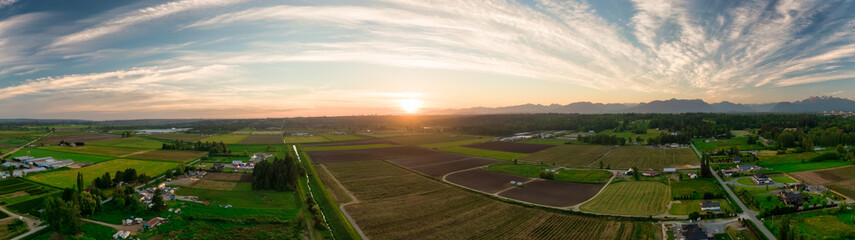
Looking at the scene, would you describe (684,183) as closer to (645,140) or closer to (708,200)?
(708,200)

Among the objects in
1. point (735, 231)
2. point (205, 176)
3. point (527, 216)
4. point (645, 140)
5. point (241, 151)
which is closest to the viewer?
point (735, 231)

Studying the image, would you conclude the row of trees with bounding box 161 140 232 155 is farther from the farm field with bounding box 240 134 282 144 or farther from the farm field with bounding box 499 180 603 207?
the farm field with bounding box 499 180 603 207

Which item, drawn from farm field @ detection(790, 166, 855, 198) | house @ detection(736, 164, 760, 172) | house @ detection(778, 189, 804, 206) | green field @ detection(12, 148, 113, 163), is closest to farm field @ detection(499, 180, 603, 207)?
house @ detection(778, 189, 804, 206)

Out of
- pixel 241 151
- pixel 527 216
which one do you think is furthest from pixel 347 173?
pixel 241 151

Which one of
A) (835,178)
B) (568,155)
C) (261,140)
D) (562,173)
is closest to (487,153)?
(568,155)

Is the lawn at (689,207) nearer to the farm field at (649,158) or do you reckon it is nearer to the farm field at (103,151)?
the farm field at (649,158)

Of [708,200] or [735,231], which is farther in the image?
[708,200]
